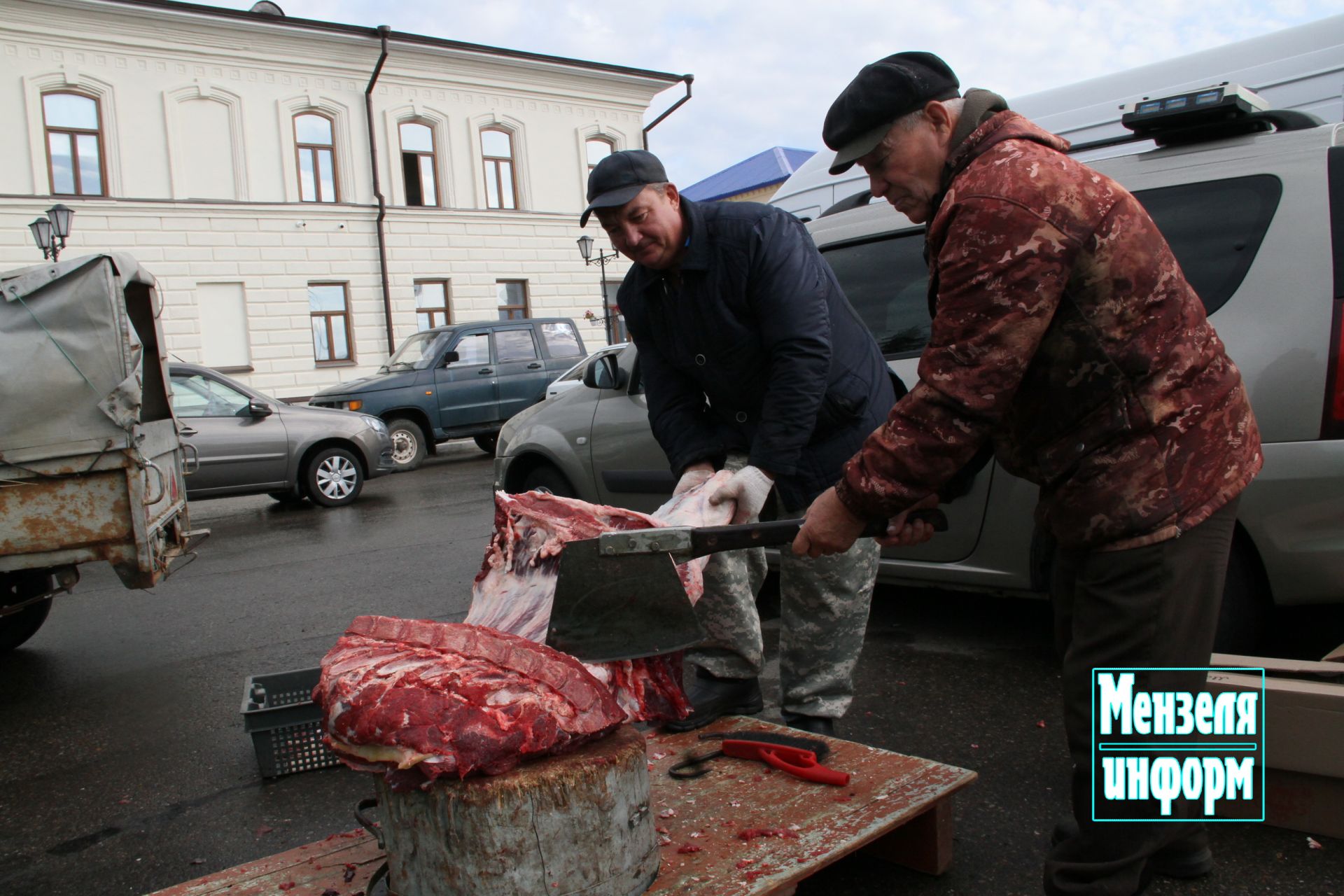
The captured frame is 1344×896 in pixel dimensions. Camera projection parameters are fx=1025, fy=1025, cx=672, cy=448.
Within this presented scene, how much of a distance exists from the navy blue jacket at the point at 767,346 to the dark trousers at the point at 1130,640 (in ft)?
3.77

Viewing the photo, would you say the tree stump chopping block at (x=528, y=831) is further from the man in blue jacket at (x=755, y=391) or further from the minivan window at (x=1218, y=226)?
the minivan window at (x=1218, y=226)

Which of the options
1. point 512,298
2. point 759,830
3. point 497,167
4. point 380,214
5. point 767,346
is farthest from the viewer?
point 512,298

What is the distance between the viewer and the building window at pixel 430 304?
86.3ft

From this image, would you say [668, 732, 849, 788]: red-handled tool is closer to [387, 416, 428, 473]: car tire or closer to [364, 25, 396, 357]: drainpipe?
[387, 416, 428, 473]: car tire

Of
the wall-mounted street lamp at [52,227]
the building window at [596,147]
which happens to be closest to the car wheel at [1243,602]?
the wall-mounted street lamp at [52,227]

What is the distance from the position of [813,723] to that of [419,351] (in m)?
14.1

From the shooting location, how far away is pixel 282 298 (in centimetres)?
2445

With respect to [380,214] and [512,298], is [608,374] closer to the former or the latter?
[380,214]

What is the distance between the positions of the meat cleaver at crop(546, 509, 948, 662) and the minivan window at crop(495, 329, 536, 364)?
1429 cm

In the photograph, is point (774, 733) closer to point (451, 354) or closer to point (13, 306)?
point (13, 306)

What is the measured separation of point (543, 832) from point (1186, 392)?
62.8 inches

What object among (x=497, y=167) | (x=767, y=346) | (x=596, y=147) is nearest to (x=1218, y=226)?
(x=767, y=346)

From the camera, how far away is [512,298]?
91.7ft

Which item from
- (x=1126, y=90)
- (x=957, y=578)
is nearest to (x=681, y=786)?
(x=957, y=578)
